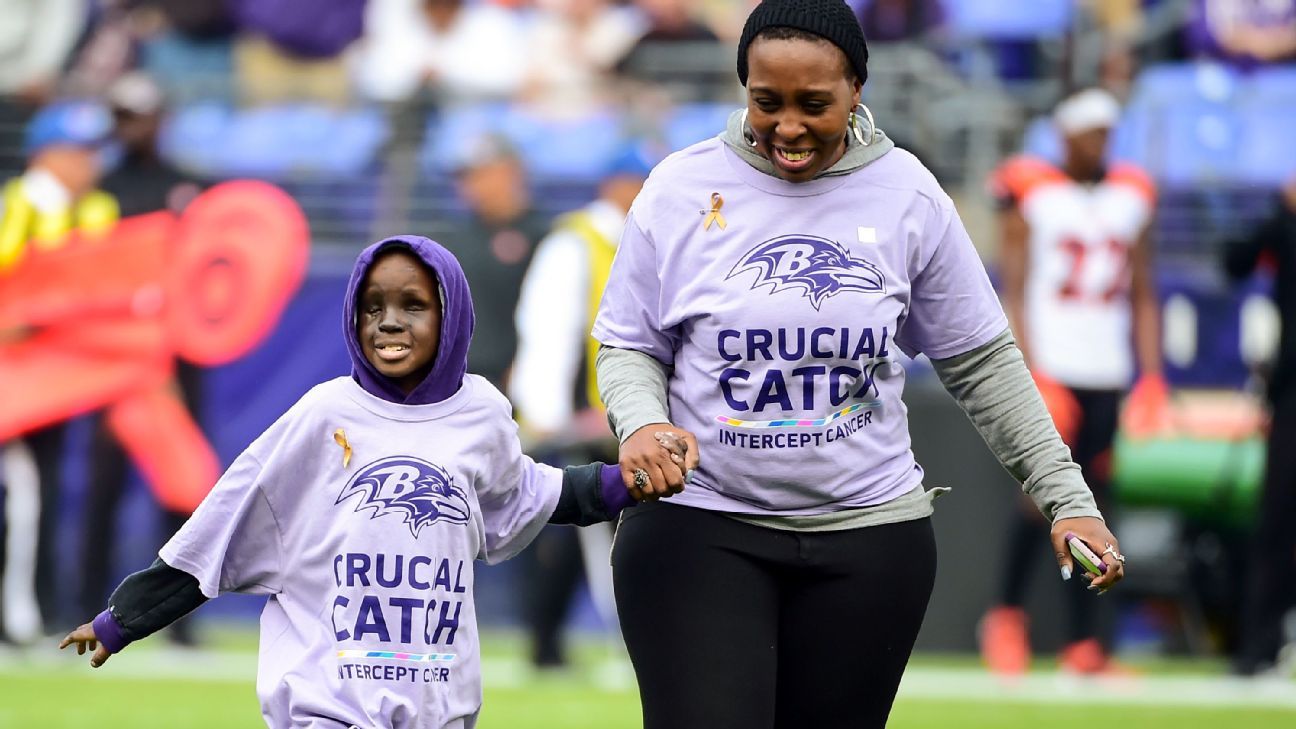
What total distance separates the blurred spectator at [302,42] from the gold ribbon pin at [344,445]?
38.9 ft

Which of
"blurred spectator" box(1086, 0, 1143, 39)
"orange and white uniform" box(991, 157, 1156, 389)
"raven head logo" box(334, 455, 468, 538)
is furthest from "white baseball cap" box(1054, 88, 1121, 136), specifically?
"raven head logo" box(334, 455, 468, 538)

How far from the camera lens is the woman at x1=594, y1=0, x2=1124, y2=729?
439 cm

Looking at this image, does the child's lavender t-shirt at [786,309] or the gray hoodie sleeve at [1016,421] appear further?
the gray hoodie sleeve at [1016,421]

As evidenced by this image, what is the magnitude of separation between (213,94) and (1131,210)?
7532 mm

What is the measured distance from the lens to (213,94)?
15.9 metres

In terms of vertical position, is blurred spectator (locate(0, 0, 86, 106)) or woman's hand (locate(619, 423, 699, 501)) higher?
blurred spectator (locate(0, 0, 86, 106))

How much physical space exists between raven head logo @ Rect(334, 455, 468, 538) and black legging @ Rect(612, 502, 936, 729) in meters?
0.39

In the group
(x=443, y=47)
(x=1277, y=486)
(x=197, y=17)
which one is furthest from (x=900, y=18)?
(x=1277, y=486)

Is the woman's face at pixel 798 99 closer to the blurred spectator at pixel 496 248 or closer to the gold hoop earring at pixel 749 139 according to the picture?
the gold hoop earring at pixel 749 139

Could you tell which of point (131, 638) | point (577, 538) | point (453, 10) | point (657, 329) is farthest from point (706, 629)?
point (453, 10)

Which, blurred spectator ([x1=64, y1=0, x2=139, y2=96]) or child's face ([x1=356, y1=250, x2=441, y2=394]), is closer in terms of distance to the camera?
child's face ([x1=356, y1=250, x2=441, y2=394])

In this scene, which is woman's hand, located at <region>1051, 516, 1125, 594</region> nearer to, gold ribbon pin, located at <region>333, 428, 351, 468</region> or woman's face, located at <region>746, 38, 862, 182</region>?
woman's face, located at <region>746, 38, 862, 182</region>

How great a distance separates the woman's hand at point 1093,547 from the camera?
438 centimetres

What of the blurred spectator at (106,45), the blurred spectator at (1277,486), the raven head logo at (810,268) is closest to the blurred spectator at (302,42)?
the blurred spectator at (106,45)
